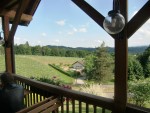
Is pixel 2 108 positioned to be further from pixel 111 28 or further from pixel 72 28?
pixel 72 28

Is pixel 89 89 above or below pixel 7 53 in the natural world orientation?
below

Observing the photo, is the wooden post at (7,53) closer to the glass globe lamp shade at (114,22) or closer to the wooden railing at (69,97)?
the wooden railing at (69,97)

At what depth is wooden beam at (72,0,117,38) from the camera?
7.12 feet

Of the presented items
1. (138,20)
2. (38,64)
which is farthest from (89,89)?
(138,20)

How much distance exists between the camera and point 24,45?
67.5 feet

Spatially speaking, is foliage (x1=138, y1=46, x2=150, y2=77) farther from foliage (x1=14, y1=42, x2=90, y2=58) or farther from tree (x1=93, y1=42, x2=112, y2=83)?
tree (x1=93, y1=42, x2=112, y2=83)

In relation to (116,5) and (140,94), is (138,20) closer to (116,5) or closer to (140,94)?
(116,5)

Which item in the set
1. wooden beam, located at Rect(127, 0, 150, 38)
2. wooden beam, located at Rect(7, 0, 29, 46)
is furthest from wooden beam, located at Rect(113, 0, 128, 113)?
wooden beam, located at Rect(7, 0, 29, 46)

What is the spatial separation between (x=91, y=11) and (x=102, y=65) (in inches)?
1289

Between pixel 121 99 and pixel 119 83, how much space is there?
0.16m

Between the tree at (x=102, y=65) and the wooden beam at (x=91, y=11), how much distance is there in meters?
31.4

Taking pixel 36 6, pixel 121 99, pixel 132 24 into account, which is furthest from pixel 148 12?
pixel 36 6

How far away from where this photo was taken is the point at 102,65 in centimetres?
3462

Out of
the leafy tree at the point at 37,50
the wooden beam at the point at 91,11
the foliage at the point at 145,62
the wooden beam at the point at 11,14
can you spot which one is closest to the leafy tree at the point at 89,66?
the foliage at the point at 145,62
